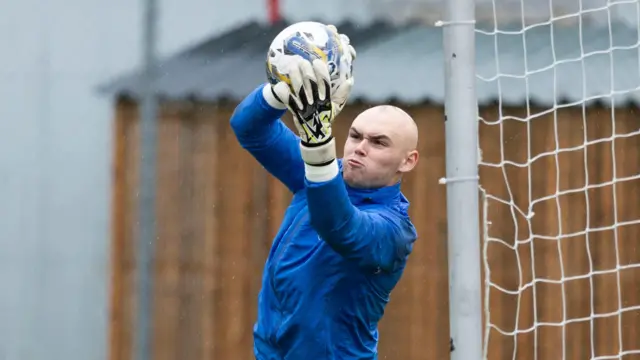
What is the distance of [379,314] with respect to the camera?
3.43 meters

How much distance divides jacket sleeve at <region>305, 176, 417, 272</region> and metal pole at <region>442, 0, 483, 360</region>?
58 cm

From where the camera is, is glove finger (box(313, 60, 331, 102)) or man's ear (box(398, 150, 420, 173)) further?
man's ear (box(398, 150, 420, 173))

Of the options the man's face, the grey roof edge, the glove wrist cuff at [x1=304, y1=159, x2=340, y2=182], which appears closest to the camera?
the glove wrist cuff at [x1=304, y1=159, x2=340, y2=182]

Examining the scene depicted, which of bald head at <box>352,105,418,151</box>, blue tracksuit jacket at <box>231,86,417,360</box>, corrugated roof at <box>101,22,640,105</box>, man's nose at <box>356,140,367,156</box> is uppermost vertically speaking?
corrugated roof at <box>101,22,640,105</box>

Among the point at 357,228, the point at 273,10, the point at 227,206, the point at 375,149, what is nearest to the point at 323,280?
the point at 357,228

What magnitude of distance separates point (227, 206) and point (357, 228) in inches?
124

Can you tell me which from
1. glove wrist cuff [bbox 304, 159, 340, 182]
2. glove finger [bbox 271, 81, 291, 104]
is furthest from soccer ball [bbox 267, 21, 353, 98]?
glove wrist cuff [bbox 304, 159, 340, 182]

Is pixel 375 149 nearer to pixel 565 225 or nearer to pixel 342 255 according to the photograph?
pixel 342 255

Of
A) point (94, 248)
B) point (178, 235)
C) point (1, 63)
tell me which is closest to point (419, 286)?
point (178, 235)

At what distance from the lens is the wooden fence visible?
20.0 feet

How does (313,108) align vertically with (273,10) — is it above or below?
below

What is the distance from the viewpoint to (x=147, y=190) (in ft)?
18.7

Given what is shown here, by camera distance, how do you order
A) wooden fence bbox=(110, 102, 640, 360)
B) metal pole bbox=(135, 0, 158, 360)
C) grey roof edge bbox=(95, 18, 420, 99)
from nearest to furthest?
metal pole bbox=(135, 0, 158, 360)
wooden fence bbox=(110, 102, 640, 360)
grey roof edge bbox=(95, 18, 420, 99)

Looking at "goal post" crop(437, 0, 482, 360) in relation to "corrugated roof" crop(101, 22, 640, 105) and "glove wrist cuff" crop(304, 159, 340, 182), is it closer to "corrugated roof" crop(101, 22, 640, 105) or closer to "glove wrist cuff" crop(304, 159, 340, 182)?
"glove wrist cuff" crop(304, 159, 340, 182)
